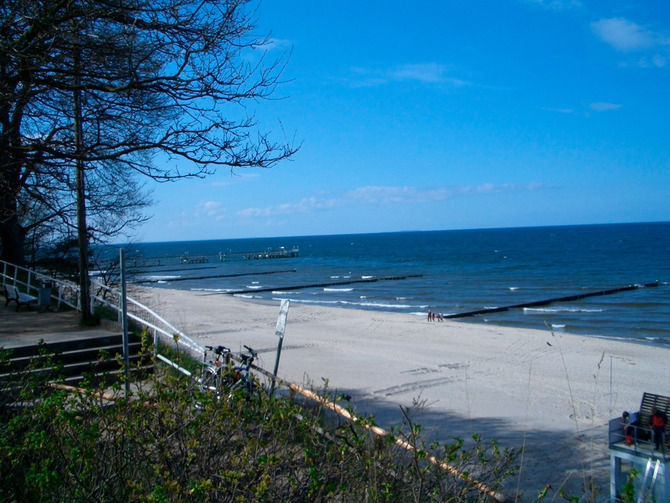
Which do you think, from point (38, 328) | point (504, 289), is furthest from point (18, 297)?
point (504, 289)

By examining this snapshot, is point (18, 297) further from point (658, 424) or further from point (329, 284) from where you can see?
point (329, 284)

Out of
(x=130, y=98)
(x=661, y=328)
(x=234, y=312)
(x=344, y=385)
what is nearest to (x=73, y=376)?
(x=130, y=98)

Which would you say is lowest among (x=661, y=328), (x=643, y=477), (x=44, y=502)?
(x=661, y=328)

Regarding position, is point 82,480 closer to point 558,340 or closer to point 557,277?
point 558,340

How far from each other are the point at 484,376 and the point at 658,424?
10418mm

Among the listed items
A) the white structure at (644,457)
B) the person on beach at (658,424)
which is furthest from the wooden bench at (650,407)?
the person on beach at (658,424)

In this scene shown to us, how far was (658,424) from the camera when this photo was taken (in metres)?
5.14

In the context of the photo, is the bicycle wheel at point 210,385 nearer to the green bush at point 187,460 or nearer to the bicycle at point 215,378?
the bicycle at point 215,378

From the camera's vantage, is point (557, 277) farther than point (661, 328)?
Yes

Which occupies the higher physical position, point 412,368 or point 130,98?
point 130,98

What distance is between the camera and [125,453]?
3.10 metres

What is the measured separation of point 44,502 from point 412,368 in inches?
539

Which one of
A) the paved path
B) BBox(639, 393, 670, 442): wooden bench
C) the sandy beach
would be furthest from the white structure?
the paved path

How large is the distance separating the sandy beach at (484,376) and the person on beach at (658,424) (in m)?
0.61
